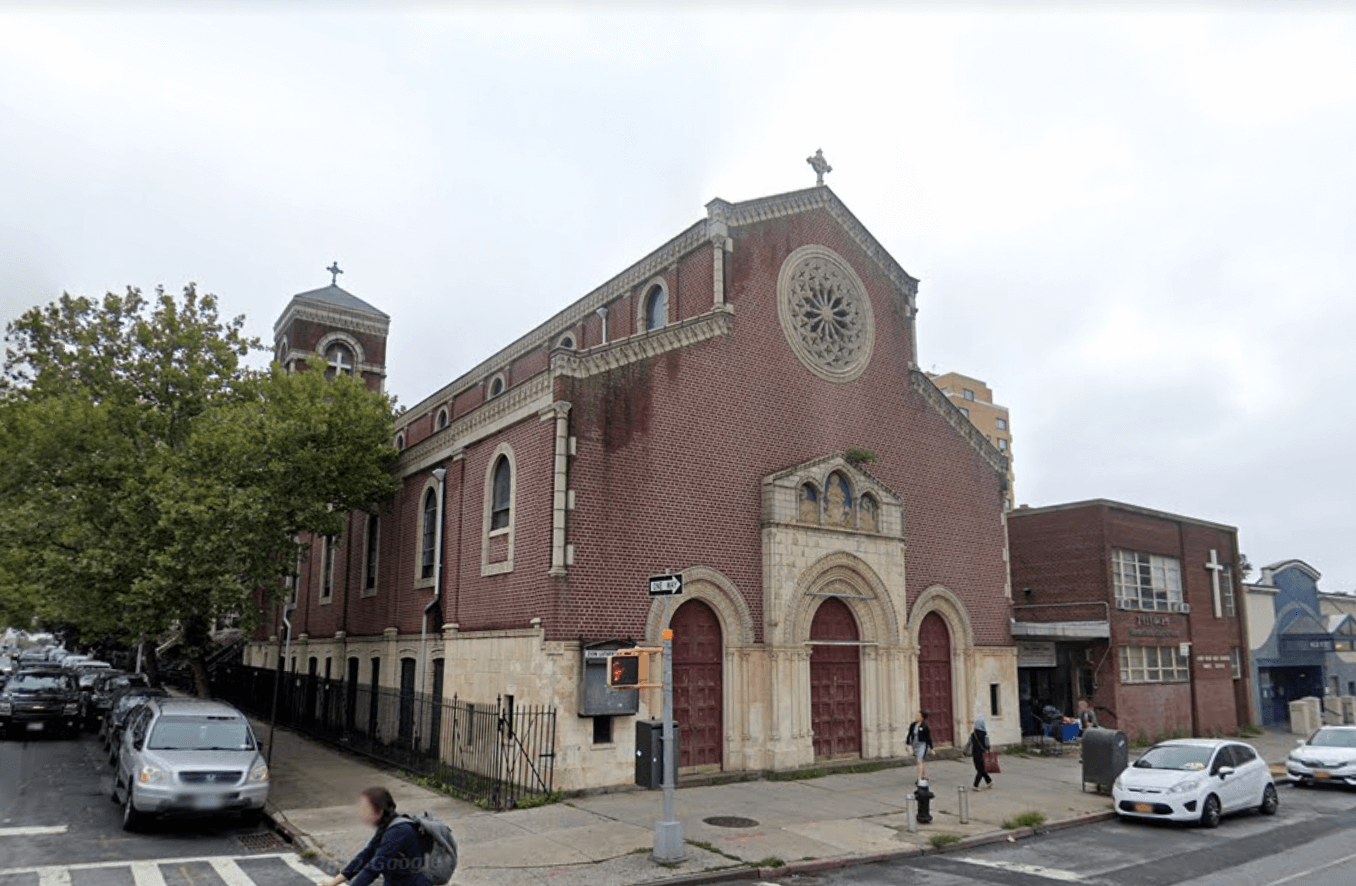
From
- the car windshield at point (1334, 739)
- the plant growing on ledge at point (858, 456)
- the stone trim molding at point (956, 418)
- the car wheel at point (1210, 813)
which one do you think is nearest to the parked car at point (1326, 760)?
the car windshield at point (1334, 739)

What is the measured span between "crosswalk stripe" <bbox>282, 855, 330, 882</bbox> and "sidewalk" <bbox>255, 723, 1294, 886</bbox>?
240 mm

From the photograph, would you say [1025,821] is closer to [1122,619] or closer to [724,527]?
[724,527]

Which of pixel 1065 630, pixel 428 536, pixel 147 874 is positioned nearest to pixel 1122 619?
pixel 1065 630

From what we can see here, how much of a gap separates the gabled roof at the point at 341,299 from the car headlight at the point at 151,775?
30.0m

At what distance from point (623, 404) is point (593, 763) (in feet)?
22.9

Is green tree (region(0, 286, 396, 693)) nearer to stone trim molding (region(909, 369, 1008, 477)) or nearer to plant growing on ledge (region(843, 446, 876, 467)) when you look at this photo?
plant growing on ledge (region(843, 446, 876, 467))

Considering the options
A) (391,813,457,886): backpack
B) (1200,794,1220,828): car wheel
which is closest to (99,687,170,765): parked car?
(391,813,457,886): backpack

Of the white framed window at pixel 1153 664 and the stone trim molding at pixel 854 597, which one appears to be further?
the white framed window at pixel 1153 664

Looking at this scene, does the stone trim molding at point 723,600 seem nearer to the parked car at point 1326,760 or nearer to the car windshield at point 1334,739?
the parked car at point 1326,760

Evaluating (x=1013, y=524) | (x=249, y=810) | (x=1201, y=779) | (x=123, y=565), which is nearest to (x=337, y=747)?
(x=123, y=565)

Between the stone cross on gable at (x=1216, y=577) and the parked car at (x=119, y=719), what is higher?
the stone cross on gable at (x=1216, y=577)

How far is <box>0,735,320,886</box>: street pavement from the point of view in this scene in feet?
38.1

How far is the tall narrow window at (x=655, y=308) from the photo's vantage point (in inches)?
941

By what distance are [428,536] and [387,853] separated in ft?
59.2
